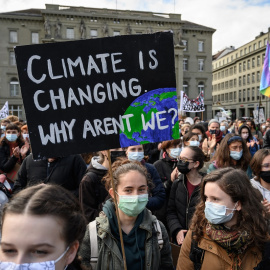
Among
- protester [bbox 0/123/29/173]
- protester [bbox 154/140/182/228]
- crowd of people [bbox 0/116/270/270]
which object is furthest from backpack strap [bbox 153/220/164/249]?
protester [bbox 0/123/29/173]

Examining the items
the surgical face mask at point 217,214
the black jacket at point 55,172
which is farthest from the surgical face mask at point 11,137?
the surgical face mask at point 217,214

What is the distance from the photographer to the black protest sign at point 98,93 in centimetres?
179

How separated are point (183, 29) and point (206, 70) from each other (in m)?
7.59

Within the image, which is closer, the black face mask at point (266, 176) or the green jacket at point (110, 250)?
the green jacket at point (110, 250)

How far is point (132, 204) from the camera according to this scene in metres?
2.18

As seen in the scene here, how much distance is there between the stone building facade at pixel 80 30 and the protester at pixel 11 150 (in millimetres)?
36782

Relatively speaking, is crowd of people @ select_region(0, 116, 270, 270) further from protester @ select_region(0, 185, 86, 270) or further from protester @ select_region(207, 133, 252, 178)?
protester @ select_region(207, 133, 252, 178)

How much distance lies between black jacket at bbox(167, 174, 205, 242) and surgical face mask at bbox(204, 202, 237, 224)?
90 cm

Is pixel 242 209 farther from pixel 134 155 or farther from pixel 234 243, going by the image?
pixel 134 155

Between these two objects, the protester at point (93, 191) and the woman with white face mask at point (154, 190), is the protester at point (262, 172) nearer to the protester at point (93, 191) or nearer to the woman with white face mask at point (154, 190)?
the woman with white face mask at point (154, 190)

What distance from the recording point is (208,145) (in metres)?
6.16

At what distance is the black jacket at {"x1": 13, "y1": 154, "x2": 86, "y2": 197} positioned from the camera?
3.58 m

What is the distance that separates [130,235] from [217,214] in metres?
0.65

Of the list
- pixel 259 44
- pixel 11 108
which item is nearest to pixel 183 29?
pixel 259 44
